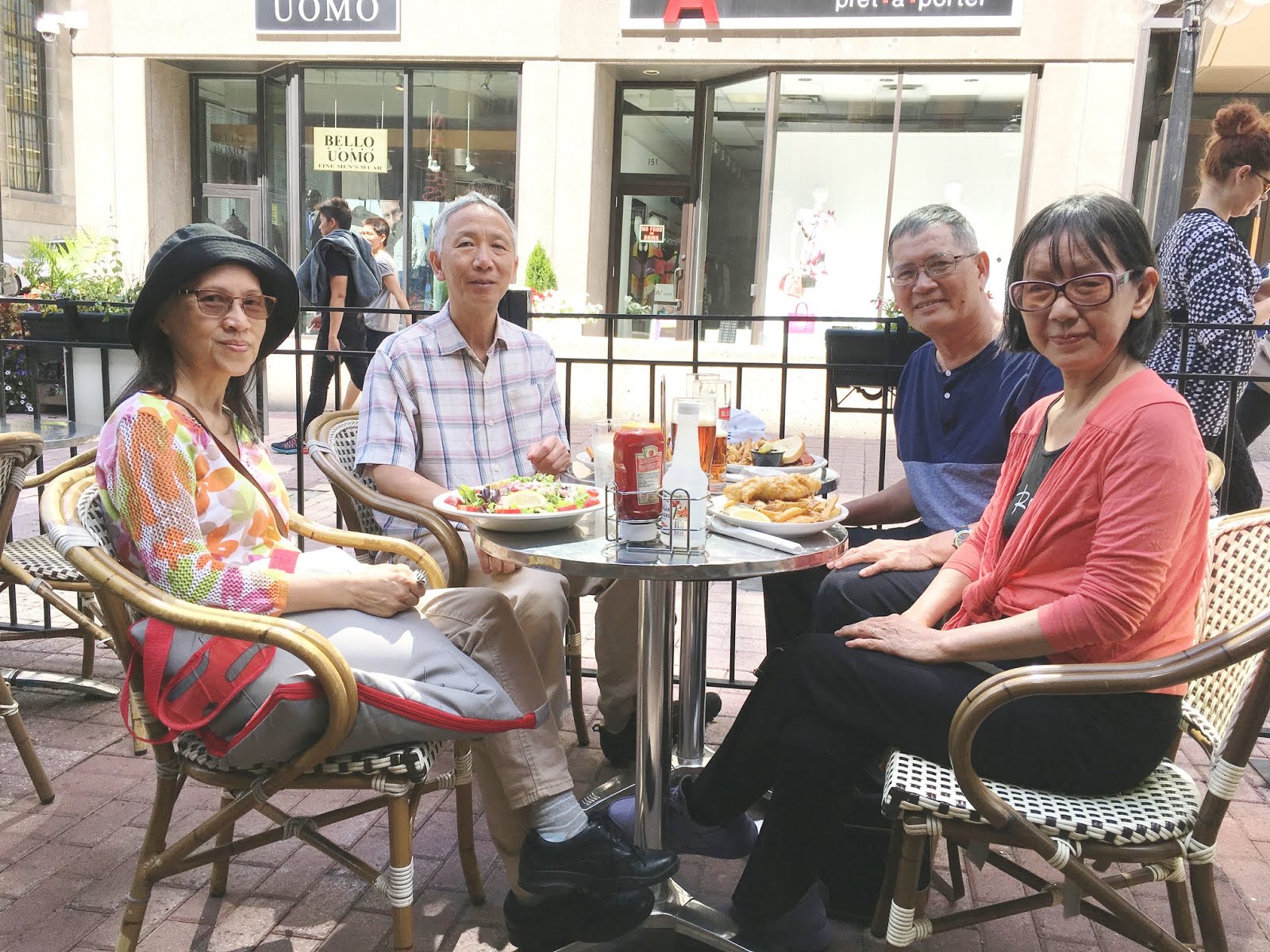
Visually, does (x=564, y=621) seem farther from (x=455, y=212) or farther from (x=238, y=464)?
(x=455, y=212)

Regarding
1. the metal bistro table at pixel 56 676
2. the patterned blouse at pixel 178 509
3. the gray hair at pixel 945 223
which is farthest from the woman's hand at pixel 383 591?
the metal bistro table at pixel 56 676

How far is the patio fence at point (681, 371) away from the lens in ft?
12.7

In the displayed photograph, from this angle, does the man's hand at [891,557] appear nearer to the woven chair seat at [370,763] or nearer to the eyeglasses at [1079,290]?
the eyeglasses at [1079,290]

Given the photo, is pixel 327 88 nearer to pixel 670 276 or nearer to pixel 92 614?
pixel 670 276

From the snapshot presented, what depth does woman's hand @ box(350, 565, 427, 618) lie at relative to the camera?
2.16 meters

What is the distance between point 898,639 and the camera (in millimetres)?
2084

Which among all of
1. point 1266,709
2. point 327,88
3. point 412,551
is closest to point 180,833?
point 412,551

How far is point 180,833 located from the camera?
2836mm

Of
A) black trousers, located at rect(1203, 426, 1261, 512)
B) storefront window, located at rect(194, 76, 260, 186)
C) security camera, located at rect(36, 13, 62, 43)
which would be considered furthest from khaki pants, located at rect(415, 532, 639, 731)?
security camera, located at rect(36, 13, 62, 43)

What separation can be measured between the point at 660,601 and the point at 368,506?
42.9 inches

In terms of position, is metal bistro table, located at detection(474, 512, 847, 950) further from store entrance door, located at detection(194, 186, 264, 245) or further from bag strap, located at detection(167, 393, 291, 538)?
store entrance door, located at detection(194, 186, 264, 245)

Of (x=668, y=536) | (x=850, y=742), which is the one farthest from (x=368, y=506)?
(x=850, y=742)

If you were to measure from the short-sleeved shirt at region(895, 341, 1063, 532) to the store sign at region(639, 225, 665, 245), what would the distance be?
10979 millimetres

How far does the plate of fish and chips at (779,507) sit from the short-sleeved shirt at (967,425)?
20.8 inches
